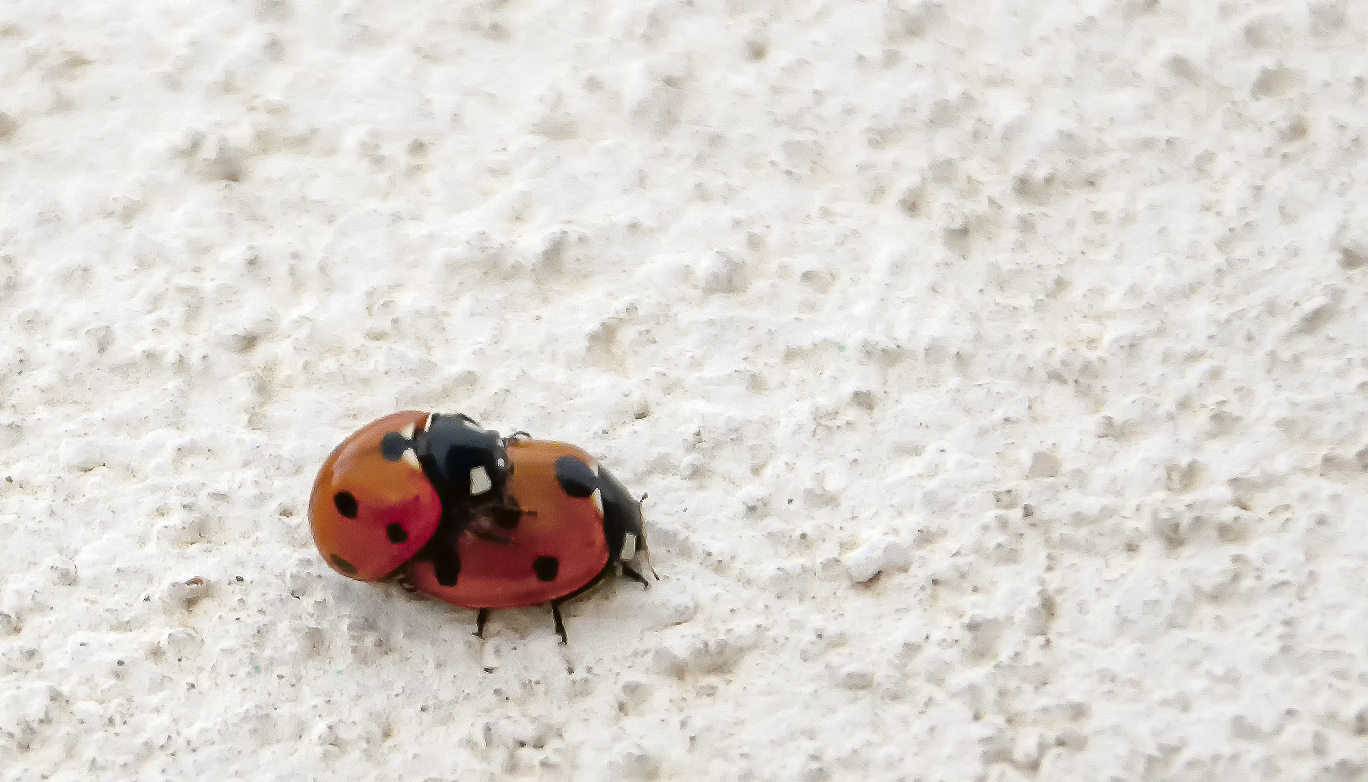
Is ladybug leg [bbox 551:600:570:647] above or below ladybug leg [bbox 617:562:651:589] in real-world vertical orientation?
below

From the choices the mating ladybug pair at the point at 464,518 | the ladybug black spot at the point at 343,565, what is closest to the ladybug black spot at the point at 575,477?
the mating ladybug pair at the point at 464,518

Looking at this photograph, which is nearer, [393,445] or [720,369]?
[393,445]

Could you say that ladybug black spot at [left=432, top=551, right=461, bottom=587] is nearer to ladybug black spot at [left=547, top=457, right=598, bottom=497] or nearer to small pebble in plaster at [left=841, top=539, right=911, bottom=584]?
ladybug black spot at [left=547, top=457, right=598, bottom=497]

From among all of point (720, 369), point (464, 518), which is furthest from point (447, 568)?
point (720, 369)

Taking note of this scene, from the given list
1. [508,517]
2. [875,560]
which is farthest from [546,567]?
[875,560]

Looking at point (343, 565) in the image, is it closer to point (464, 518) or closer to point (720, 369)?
point (464, 518)

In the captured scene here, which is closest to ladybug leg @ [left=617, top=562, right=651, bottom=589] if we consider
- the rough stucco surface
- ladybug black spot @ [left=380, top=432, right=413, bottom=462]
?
the rough stucco surface

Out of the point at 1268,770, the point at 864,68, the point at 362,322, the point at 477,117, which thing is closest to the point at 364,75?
the point at 477,117
